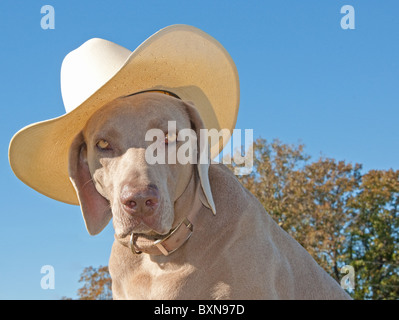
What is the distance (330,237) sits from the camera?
27000 millimetres

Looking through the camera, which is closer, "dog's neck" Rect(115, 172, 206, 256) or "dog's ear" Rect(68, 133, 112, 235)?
"dog's neck" Rect(115, 172, 206, 256)

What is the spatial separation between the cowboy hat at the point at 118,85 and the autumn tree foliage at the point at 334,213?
71.3 ft

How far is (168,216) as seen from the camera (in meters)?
3.86

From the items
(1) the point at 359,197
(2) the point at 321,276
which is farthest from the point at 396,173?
(2) the point at 321,276

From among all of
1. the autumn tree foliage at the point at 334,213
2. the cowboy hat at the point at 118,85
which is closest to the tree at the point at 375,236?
the autumn tree foliage at the point at 334,213

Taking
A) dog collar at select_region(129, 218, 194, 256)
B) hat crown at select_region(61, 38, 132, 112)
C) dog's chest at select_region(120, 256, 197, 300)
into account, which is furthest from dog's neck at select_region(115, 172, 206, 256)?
hat crown at select_region(61, 38, 132, 112)

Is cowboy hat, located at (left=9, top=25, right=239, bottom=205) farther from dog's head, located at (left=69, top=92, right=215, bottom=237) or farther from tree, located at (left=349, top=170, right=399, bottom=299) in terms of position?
tree, located at (left=349, top=170, right=399, bottom=299)

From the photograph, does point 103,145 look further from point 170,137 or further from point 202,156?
point 202,156

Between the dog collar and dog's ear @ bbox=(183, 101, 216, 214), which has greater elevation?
dog's ear @ bbox=(183, 101, 216, 214)

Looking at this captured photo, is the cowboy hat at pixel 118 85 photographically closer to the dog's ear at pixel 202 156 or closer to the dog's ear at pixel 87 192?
the dog's ear at pixel 87 192

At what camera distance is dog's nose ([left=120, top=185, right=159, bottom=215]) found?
364 cm

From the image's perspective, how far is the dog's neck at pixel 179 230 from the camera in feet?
13.4
